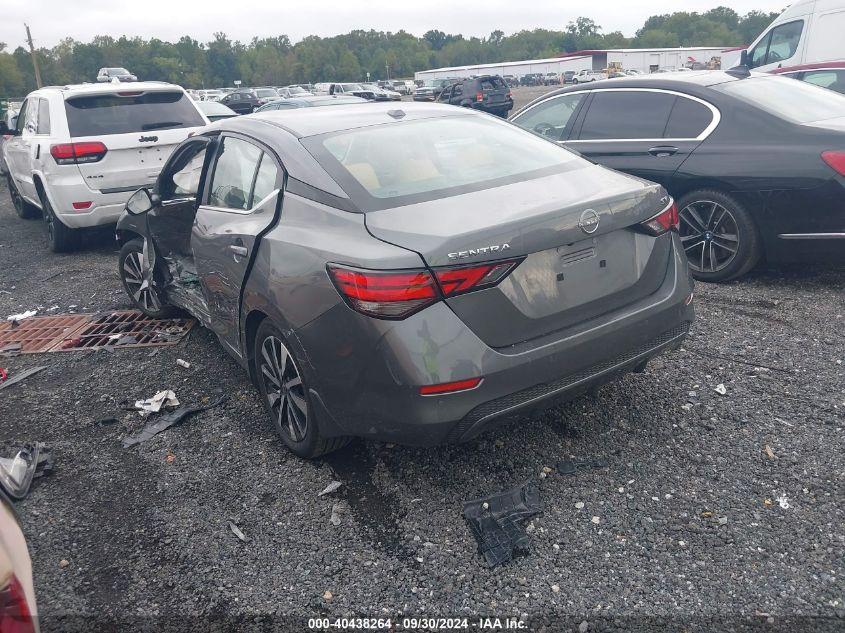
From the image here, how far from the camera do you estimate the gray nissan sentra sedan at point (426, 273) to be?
2.70 m

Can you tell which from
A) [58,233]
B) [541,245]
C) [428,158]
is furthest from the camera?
[58,233]

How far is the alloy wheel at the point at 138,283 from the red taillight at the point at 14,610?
159 inches

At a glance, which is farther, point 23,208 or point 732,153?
point 23,208

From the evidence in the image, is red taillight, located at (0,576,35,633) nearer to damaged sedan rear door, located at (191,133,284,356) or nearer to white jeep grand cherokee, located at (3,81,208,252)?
damaged sedan rear door, located at (191,133,284,356)

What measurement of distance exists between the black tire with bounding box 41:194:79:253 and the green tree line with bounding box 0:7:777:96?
340 ft

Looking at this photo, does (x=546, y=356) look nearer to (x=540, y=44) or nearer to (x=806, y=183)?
(x=806, y=183)

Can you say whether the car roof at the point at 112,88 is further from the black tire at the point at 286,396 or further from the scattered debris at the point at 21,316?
the black tire at the point at 286,396

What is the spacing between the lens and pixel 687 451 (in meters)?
3.35

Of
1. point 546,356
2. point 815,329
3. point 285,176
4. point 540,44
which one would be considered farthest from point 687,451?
point 540,44

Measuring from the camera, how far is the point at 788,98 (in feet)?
18.6

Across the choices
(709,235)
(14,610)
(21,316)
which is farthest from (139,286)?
(709,235)

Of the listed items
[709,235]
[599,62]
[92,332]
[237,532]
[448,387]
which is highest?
[448,387]

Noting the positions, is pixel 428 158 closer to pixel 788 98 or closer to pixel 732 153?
pixel 732 153

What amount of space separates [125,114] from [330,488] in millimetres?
6281
